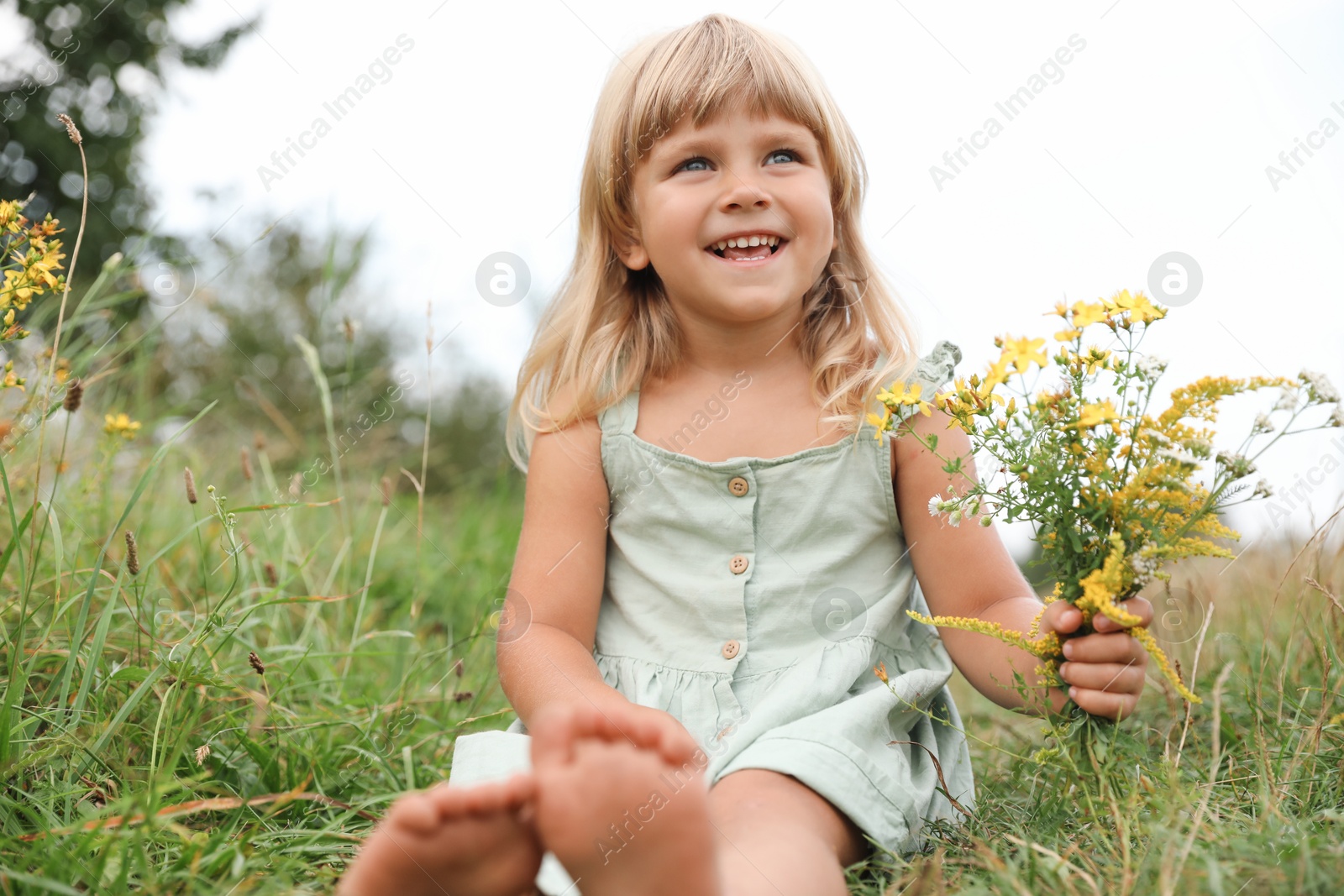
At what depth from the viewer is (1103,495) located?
141cm

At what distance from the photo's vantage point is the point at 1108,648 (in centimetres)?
144

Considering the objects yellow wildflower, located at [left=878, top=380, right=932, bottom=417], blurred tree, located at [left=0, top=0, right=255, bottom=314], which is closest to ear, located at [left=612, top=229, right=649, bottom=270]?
yellow wildflower, located at [left=878, top=380, right=932, bottom=417]

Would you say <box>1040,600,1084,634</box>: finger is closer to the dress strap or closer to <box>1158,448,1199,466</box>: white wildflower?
<box>1158,448,1199,466</box>: white wildflower

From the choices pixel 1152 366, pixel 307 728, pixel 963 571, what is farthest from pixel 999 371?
pixel 307 728

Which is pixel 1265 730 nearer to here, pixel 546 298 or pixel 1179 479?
pixel 1179 479

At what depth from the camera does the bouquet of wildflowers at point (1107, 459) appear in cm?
134

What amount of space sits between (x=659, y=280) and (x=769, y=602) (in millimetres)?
792

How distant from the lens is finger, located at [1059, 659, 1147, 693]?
1435 millimetres

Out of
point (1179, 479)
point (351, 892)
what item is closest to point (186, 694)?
point (351, 892)

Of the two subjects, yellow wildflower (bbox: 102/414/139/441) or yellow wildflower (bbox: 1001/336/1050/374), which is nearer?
yellow wildflower (bbox: 1001/336/1050/374)

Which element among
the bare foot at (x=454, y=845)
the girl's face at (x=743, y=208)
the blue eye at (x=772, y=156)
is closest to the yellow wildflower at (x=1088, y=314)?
the girl's face at (x=743, y=208)

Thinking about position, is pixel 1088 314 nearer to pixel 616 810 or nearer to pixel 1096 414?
pixel 1096 414

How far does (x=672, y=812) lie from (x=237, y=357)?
6.59 m

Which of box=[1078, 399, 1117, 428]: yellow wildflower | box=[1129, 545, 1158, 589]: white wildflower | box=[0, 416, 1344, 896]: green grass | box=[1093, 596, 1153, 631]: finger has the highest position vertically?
box=[1078, 399, 1117, 428]: yellow wildflower
